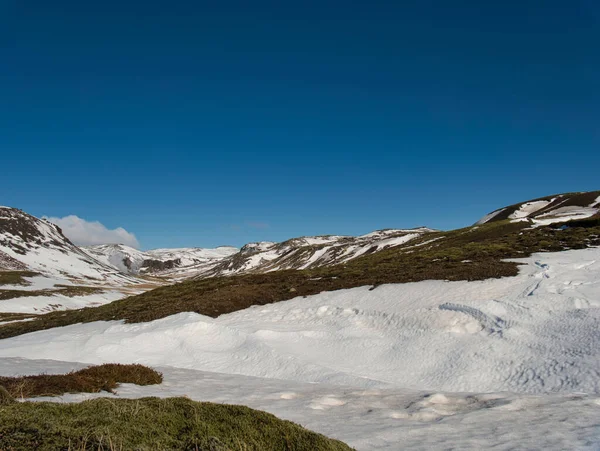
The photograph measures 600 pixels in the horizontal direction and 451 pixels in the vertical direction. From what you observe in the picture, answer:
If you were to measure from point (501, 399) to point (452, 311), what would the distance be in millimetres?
12302

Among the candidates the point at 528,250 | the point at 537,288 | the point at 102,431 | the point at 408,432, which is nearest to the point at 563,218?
the point at 528,250

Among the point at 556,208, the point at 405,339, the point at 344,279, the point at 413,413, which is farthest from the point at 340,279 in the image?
the point at 556,208

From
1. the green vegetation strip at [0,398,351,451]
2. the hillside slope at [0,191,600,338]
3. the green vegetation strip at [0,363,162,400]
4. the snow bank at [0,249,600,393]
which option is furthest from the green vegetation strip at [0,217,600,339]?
the green vegetation strip at [0,398,351,451]

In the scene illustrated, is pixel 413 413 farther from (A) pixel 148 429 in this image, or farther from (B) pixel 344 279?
(B) pixel 344 279

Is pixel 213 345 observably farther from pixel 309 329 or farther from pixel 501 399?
pixel 501 399

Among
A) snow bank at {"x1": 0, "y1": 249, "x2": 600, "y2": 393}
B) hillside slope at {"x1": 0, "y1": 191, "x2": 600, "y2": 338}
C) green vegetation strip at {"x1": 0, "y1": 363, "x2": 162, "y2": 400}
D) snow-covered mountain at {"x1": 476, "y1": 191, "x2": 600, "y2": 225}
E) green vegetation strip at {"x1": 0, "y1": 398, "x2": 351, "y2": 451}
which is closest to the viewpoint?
green vegetation strip at {"x1": 0, "y1": 398, "x2": 351, "y2": 451}

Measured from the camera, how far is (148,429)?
617 cm

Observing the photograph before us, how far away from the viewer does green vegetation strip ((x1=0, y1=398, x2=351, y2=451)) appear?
5324mm

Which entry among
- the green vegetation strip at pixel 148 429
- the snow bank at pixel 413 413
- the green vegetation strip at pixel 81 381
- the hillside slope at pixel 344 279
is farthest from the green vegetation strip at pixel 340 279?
the green vegetation strip at pixel 148 429

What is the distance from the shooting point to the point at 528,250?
121 ft

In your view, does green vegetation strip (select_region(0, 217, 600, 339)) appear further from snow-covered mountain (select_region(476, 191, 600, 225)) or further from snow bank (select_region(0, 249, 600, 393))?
snow-covered mountain (select_region(476, 191, 600, 225))

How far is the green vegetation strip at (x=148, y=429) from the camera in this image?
17.5ft

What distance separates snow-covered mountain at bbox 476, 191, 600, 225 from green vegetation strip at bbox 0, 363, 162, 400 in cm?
7280

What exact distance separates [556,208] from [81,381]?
Result: 109422 millimetres
